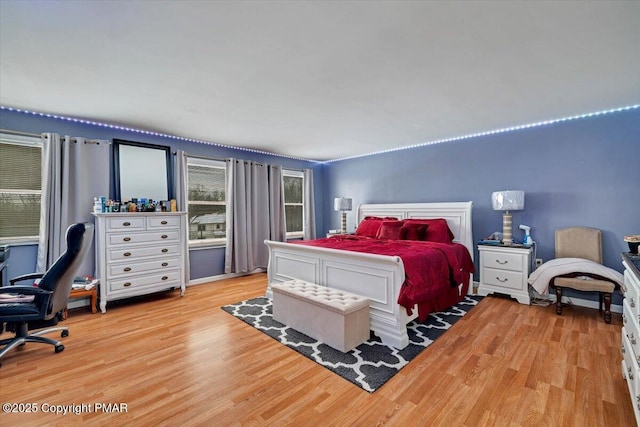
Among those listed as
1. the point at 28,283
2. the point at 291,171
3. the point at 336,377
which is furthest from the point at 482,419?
the point at 291,171

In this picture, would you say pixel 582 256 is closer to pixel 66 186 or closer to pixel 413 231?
pixel 413 231

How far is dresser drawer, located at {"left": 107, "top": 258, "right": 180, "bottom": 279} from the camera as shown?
3584 mm

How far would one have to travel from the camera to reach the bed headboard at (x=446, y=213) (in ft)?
14.2

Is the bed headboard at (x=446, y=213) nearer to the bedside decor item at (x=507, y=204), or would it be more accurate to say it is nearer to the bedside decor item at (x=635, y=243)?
the bedside decor item at (x=507, y=204)

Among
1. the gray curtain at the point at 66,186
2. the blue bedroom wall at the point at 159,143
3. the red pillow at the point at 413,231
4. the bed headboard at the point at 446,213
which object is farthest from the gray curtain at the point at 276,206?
the gray curtain at the point at 66,186

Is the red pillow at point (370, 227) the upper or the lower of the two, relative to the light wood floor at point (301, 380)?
upper

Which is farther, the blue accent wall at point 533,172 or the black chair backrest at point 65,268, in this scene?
the blue accent wall at point 533,172

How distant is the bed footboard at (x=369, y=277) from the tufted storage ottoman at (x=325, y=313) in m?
0.14

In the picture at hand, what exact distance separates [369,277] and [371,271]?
0.22 ft

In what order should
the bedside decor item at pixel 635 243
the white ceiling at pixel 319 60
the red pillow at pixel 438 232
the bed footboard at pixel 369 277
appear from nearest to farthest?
the white ceiling at pixel 319 60 → the bedside decor item at pixel 635 243 → the bed footboard at pixel 369 277 → the red pillow at pixel 438 232

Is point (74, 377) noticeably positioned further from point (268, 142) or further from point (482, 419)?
point (268, 142)

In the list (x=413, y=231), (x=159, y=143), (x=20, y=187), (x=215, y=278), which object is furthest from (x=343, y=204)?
(x=20, y=187)

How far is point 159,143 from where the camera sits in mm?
4406

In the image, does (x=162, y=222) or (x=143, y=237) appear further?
(x=162, y=222)
